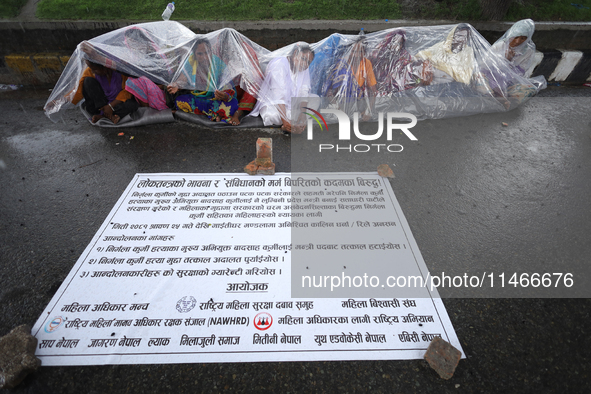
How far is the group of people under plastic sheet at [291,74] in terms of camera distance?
2861 millimetres

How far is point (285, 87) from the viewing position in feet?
9.85

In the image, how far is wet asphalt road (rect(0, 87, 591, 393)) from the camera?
1.33 meters

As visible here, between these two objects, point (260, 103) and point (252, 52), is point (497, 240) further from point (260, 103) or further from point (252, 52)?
point (252, 52)

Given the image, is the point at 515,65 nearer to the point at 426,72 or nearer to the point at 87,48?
the point at 426,72

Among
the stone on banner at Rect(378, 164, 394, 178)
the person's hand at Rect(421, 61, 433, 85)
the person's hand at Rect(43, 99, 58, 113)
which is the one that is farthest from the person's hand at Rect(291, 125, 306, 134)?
the person's hand at Rect(43, 99, 58, 113)

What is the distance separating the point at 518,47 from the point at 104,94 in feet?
16.0

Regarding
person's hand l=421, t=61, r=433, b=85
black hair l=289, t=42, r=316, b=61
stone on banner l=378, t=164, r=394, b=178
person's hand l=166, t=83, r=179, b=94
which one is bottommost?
stone on banner l=378, t=164, r=394, b=178

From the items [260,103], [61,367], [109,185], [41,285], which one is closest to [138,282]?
[61,367]

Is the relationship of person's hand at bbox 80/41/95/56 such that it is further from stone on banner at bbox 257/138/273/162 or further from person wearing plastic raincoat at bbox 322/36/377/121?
person wearing plastic raincoat at bbox 322/36/377/121

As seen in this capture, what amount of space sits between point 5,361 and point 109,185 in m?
1.37

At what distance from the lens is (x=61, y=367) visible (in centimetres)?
133

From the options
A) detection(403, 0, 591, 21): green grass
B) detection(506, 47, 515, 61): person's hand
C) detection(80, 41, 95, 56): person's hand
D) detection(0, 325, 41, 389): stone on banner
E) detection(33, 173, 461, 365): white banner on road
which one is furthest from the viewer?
detection(403, 0, 591, 21): green grass

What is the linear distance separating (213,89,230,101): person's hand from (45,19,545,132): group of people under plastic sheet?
0.03 feet

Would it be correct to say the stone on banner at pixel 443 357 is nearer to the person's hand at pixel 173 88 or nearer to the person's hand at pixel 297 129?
the person's hand at pixel 297 129
